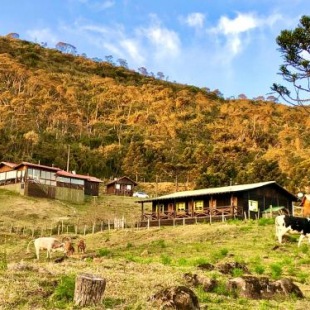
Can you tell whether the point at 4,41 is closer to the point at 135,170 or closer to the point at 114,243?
the point at 135,170

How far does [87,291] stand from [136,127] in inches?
4425

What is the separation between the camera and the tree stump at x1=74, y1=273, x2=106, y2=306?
9188 mm

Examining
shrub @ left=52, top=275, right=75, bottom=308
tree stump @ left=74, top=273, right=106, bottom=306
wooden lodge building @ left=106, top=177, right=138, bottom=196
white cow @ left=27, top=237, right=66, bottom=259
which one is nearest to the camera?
tree stump @ left=74, top=273, right=106, bottom=306

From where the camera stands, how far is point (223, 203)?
4434 cm

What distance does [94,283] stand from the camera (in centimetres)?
925

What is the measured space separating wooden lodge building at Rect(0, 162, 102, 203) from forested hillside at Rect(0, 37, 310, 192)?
1831 cm

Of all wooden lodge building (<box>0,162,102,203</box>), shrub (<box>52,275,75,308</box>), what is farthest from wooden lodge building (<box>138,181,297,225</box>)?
shrub (<box>52,275,75,308</box>)

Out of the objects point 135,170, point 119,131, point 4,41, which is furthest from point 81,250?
point 4,41

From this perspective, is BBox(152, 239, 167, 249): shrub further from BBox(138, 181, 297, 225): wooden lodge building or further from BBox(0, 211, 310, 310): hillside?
BBox(138, 181, 297, 225): wooden lodge building

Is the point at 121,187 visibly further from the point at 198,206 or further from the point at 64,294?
the point at 64,294

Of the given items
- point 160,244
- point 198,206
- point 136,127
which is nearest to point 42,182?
point 198,206

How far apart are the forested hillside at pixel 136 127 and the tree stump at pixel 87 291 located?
197ft

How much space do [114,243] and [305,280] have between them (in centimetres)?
1845

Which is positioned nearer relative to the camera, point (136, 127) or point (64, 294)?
point (64, 294)
